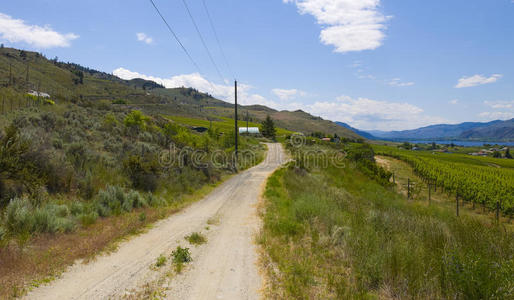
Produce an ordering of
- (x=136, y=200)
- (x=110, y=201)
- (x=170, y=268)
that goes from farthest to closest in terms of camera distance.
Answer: (x=136, y=200) < (x=110, y=201) < (x=170, y=268)

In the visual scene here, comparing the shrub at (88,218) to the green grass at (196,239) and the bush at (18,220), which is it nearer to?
the bush at (18,220)

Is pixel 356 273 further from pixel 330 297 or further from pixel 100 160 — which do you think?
pixel 100 160

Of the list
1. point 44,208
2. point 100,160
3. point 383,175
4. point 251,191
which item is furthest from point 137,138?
point 383,175

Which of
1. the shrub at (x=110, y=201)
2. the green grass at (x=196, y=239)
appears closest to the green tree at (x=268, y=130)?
the shrub at (x=110, y=201)

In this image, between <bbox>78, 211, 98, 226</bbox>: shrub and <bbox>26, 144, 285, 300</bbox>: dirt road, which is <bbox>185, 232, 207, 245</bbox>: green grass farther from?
<bbox>78, 211, 98, 226</bbox>: shrub

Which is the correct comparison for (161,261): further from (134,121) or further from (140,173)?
(134,121)

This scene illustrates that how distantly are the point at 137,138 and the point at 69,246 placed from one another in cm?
1639

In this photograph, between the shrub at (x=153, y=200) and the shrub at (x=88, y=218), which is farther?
the shrub at (x=153, y=200)

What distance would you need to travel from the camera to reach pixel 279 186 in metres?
17.0

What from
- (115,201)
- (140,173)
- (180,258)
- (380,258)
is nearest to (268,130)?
(140,173)

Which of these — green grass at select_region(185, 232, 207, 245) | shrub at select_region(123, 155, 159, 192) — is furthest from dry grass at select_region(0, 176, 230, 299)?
shrub at select_region(123, 155, 159, 192)

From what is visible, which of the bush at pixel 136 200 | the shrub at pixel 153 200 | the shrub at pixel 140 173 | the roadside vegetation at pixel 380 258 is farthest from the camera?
the shrub at pixel 140 173

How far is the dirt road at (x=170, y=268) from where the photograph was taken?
444 cm

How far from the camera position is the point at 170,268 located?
213 inches
